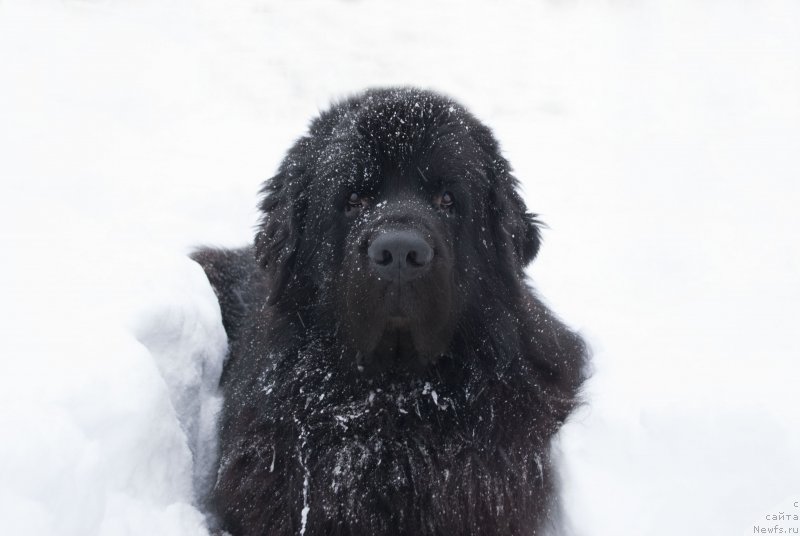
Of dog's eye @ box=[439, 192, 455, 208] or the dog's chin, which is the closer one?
the dog's chin

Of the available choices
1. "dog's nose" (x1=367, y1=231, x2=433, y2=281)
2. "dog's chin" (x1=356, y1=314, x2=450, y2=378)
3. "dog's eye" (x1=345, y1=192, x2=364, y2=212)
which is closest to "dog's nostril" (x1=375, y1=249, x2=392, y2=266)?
"dog's nose" (x1=367, y1=231, x2=433, y2=281)

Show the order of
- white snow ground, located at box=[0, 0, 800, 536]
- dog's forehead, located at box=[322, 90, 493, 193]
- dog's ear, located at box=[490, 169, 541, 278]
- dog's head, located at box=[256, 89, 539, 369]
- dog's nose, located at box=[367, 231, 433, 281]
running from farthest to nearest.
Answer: dog's ear, located at box=[490, 169, 541, 278] → dog's forehead, located at box=[322, 90, 493, 193] → dog's head, located at box=[256, 89, 539, 369] → dog's nose, located at box=[367, 231, 433, 281] → white snow ground, located at box=[0, 0, 800, 536]

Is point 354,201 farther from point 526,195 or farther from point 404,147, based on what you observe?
point 526,195

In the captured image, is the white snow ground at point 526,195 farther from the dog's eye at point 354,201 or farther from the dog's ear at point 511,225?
the dog's eye at point 354,201

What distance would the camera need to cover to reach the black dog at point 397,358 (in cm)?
267

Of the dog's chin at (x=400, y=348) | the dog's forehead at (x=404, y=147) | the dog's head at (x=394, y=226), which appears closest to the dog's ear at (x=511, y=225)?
the dog's head at (x=394, y=226)

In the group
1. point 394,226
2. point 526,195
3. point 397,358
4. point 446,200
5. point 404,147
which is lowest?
point 397,358

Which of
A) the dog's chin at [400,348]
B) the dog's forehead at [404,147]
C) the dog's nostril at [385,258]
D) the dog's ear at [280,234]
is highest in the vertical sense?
the dog's forehead at [404,147]

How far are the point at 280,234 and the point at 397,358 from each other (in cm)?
86

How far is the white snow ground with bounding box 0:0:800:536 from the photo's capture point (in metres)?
2.26

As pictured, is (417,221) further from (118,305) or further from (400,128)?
(118,305)

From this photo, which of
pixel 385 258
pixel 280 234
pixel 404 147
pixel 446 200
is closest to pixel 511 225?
pixel 446 200

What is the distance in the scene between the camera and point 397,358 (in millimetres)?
2795

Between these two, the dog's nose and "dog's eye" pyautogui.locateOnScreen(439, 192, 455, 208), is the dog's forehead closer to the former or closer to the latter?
"dog's eye" pyautogui.locateOnScreen(439, 192, 455, 208)
